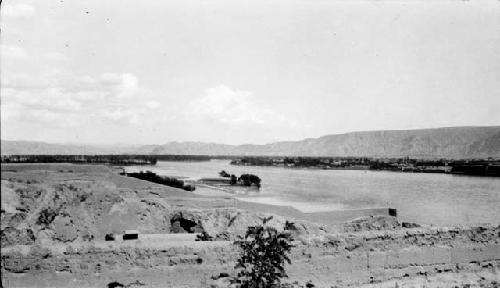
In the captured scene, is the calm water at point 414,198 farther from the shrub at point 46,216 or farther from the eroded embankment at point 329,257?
the shrub at point 46,216

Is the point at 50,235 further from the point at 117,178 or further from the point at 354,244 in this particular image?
the point at 117,178

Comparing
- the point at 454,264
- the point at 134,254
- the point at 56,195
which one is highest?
the point at 56,195

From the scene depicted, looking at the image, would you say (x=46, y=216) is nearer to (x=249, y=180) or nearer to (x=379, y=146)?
(x=249, y=180)

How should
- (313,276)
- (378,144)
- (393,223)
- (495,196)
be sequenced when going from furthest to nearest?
(378,144) → (495,196) → (393,223) → (313,276)

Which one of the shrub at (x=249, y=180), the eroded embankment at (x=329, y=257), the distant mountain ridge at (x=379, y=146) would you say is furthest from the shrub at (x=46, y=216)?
the shrub at (x=249, y=180)

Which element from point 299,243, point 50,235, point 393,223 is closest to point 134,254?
point 50,235

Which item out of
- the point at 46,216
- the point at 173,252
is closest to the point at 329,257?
the point at 173,252
